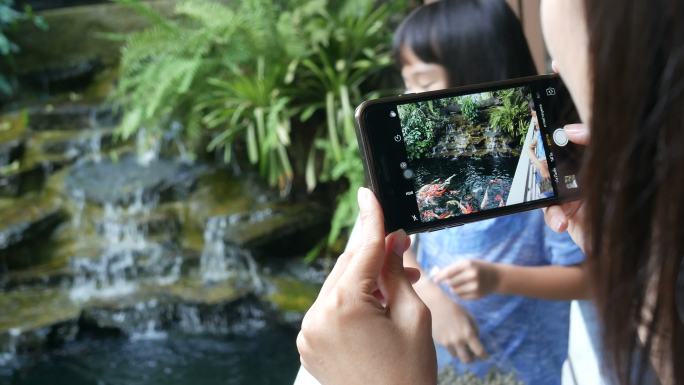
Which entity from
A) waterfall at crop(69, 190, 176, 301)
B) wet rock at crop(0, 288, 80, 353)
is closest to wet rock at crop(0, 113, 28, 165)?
waterfall at crop(69, 190, 176, 301)

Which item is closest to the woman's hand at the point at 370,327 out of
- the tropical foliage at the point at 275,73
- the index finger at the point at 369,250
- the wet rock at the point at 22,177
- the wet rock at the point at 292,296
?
the index finger at the point at 369,250

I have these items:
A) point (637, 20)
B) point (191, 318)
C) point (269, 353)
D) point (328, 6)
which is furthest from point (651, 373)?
point (328, 6)

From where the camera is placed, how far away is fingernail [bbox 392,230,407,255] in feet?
1.97

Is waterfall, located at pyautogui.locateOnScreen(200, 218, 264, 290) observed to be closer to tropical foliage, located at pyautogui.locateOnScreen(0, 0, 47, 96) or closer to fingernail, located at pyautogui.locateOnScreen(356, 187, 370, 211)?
tropical foliage, located at pyautogui.locateOnScreen(0, 0, 47, 96)

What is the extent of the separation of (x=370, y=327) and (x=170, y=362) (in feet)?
7.66

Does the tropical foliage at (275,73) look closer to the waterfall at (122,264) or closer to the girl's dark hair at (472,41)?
the waterfall at (122,264)

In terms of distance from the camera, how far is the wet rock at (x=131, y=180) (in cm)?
354

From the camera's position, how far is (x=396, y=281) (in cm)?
58

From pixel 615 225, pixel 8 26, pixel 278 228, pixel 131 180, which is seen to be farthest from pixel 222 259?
pixel 8 26

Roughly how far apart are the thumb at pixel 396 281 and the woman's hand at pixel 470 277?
1.32 ft

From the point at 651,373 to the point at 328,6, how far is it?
3.25 metres

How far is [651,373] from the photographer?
566mm

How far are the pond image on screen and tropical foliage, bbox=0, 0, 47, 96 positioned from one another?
4444mm

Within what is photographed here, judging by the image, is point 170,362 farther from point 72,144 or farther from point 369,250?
point 369,250
